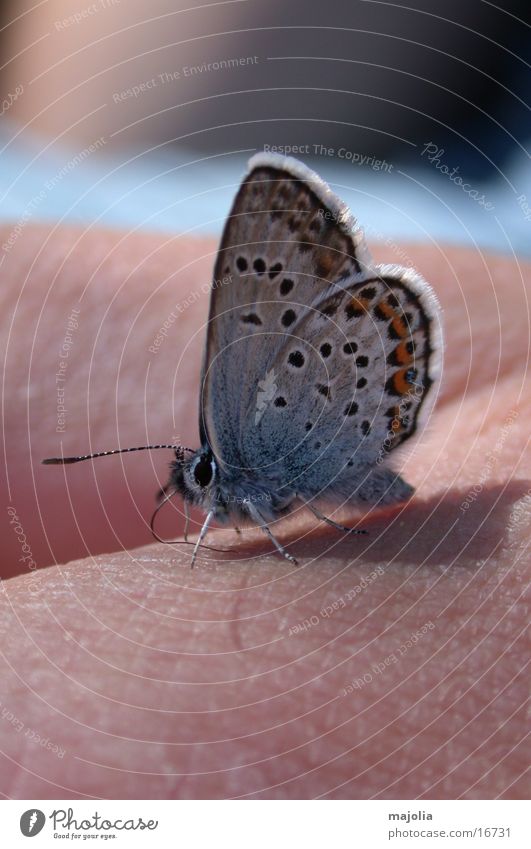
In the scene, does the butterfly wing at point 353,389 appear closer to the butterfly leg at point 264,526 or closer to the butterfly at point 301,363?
the butterfly at point 301,363

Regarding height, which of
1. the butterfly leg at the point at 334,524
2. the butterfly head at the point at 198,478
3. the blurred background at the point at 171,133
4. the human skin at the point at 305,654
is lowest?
the human skin at the point at 305,654

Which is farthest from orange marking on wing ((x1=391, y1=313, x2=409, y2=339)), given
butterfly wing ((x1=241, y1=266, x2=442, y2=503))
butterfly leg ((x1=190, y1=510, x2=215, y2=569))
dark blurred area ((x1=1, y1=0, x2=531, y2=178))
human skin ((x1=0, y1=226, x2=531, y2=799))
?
dark blurred area ((x1=1, y1=0, x2=531, y2=178))

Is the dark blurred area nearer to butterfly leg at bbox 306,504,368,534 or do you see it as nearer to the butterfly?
the butterfly

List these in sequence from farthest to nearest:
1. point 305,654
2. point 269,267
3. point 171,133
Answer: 1. point 171,133
2. point 269,267
3. point 305,654

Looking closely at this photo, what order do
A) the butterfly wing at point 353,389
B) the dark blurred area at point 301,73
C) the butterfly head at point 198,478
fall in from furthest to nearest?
the dark blurred area at point 301,73
the butterfly head at point 198,478
the butterfly wing at point 353,389

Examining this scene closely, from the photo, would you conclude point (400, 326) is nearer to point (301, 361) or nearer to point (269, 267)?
point (301, 361)

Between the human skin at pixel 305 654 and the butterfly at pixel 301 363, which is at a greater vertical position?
the butterfly at pixel 301 363

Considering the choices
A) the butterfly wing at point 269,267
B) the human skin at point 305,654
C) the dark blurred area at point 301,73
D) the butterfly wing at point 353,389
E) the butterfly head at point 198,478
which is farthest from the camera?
the dark blurred area at point 301,73

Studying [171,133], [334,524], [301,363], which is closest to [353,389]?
[301,363]

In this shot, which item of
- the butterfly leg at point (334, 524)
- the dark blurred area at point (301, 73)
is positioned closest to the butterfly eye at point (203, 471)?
the butterfly leg at point (334, 524)
